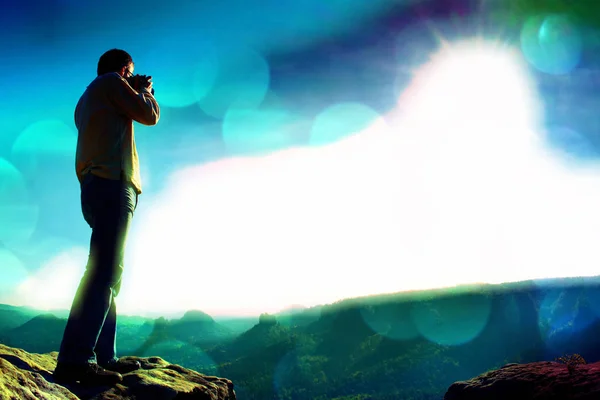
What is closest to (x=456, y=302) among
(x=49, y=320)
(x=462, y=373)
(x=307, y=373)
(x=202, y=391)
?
(x=462, y=373)

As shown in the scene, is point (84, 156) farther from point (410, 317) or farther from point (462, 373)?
point (410, 317)

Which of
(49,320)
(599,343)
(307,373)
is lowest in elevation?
(307,373)

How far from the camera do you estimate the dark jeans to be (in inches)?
156

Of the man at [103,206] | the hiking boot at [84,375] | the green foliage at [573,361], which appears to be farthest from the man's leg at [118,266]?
the green foliage at [573,361]

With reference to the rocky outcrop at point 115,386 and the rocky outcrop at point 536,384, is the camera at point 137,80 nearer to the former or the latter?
the rocky outcrop at point 115,386

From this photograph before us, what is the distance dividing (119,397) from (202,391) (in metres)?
1.32

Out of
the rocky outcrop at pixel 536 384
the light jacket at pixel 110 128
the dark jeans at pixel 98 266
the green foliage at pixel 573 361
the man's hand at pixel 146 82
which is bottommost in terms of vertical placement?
the rocky outcrop at pixel 536 384

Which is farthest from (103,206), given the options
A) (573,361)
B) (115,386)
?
(573,361)

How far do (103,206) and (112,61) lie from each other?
82.2 inches

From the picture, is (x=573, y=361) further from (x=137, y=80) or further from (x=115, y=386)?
(x=137, y=80)

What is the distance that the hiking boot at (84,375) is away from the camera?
3.81 metres

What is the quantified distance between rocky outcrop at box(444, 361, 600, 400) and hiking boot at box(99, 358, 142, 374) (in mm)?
4539

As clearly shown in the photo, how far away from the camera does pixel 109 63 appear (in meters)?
5.18

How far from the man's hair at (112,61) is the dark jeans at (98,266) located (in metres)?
1.63
